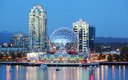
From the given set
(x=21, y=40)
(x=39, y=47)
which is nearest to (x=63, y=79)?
(x=39, y=47)

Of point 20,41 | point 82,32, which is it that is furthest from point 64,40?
point 20,41

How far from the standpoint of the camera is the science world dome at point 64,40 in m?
85.4

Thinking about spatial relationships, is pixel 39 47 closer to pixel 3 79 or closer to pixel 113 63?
pixel 113 63

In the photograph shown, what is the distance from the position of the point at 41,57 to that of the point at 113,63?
966 cm

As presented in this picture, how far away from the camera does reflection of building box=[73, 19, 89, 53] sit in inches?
4309

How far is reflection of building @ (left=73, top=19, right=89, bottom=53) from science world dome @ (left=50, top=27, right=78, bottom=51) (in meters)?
20.7

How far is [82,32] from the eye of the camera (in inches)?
4414

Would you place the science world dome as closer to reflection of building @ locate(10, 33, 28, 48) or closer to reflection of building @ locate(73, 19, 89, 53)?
reflection of building @ locate(73, 19, 89, 53)

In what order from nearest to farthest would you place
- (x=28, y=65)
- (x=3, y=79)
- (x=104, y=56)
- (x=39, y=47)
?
(x=3, y=79)
(x=28, y=65)
(x=104, y=56)
(x=39, y=47)

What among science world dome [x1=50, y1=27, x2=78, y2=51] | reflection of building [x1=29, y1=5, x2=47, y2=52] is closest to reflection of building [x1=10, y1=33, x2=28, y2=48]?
reflection of building [x1=29, y1=5, x2=47, y2=52]

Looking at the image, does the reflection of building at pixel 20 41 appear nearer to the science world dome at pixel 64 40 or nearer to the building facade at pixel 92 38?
the building facade at pixel 92 38

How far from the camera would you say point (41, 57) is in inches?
3386

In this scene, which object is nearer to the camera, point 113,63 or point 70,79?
point 70,79

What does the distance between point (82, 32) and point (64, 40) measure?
27034 mm
